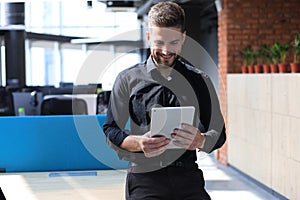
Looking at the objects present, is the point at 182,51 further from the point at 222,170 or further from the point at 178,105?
the point at 222,170

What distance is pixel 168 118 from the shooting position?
69.9 inches

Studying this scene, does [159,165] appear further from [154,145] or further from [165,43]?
[165,43]

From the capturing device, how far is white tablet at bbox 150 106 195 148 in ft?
5.79

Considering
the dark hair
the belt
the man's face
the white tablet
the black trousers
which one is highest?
the dark hair

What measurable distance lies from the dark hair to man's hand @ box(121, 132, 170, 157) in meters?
0.34

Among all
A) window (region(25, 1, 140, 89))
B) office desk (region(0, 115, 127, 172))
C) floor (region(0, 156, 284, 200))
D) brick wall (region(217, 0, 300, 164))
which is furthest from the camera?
window (region(25, 1, 140, 89))

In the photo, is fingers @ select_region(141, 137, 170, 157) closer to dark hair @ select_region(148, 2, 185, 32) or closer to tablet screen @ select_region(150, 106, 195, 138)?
tablet screen @ select_region(150, 106, 195, 138)

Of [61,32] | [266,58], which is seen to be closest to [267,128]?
[266,58]

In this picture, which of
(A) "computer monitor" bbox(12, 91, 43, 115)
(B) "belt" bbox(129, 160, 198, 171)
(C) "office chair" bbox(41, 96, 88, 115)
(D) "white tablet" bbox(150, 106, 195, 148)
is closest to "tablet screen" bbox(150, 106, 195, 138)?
(D) "white tablet" bbox(150, 106, 195, 148)

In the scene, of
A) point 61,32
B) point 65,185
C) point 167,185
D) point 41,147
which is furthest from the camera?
point 61,32

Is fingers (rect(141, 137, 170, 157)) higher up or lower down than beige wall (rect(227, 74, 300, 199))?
higher up

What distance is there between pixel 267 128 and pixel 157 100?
4.54 metres

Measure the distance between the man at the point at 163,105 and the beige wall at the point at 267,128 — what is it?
343 centimetres

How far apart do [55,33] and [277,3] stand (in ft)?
43.0
